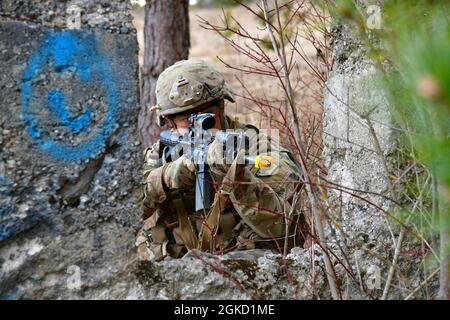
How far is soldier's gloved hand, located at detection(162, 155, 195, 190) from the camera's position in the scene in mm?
2967

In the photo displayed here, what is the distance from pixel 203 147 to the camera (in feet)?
9.64

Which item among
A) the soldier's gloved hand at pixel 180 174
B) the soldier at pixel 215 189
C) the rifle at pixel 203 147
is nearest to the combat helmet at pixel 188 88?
the soldier at pixel 215 189

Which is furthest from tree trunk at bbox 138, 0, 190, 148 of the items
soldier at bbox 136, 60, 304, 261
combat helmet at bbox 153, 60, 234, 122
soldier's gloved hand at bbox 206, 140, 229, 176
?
soldier's gloved hand at bbox 206, 140, 229, 176

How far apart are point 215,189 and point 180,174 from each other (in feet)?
0.66

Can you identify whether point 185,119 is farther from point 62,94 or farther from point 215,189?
point 62,94

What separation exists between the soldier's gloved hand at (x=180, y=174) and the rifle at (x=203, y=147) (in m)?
0.03

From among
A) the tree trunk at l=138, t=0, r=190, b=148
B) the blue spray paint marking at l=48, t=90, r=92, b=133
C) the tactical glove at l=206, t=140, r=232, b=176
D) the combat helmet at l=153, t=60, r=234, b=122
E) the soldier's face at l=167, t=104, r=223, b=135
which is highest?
the tree trunk at l=138, t=0, r=190, b=148

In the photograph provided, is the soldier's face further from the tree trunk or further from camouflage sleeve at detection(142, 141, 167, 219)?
the tree trunk

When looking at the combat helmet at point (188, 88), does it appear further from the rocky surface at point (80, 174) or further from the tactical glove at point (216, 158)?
the rocky surface at point (80, 174)

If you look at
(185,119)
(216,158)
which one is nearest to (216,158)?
(216,158)
